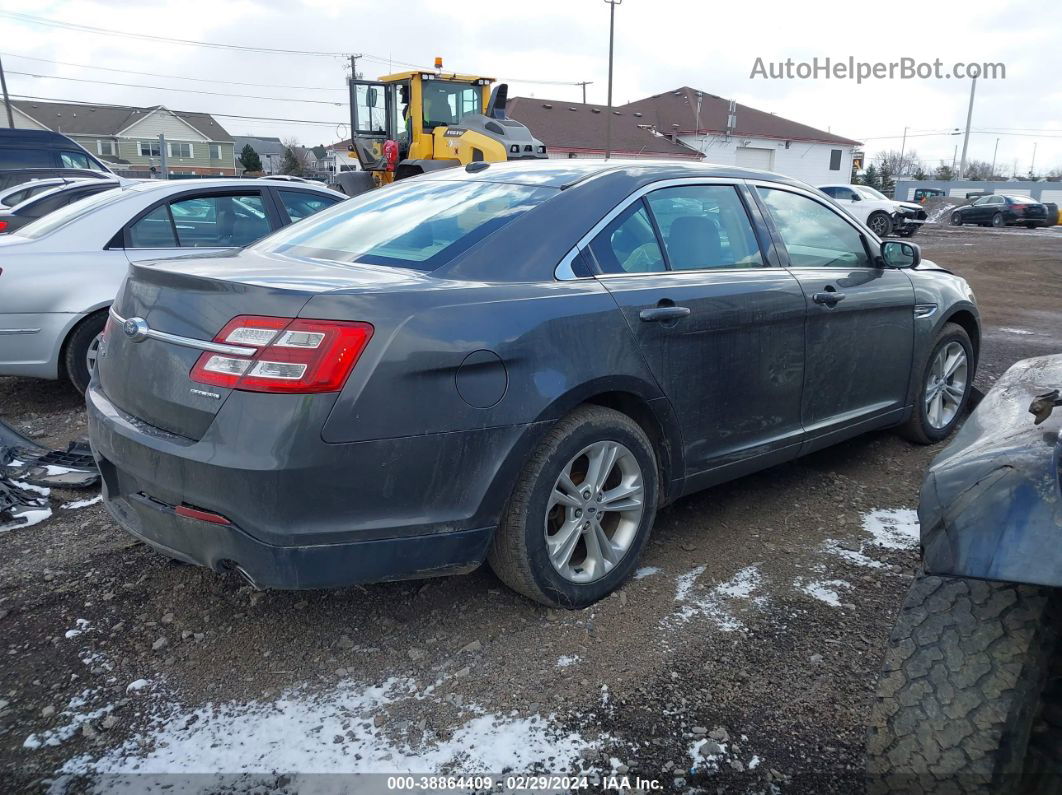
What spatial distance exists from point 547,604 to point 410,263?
1301 millimetres

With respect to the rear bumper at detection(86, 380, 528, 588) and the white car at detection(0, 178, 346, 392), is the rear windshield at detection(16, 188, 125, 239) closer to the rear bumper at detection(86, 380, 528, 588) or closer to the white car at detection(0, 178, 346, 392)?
the white car at detection(0, 178, 346, 392)

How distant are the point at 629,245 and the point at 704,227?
20.2 inches

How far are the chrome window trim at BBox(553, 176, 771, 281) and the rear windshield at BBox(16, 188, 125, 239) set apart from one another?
4.27 metres

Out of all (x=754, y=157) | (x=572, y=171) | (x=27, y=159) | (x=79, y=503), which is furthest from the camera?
(x=754, y=157)

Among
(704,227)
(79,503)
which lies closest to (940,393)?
(704,227)

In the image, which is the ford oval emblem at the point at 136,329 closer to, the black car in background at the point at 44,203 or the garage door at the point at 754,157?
the black car in background at the point at 44,203

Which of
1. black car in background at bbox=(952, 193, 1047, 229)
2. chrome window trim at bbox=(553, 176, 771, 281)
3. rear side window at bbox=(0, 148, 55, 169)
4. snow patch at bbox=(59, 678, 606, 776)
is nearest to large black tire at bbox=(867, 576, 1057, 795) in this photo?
snow patch at bbox=(59, 678, 606, 776)

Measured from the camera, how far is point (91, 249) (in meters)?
5.67

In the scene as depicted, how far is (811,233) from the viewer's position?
4148 millimetres

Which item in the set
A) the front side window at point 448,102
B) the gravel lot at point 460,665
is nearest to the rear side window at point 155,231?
the gravel lot at point 460,665

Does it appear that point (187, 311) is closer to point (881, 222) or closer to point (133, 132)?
point (881, 222)

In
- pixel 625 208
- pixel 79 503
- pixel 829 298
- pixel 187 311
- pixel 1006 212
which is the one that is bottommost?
pixel 79 503

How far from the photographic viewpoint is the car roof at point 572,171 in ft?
11.1

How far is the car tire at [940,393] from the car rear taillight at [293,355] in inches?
138
